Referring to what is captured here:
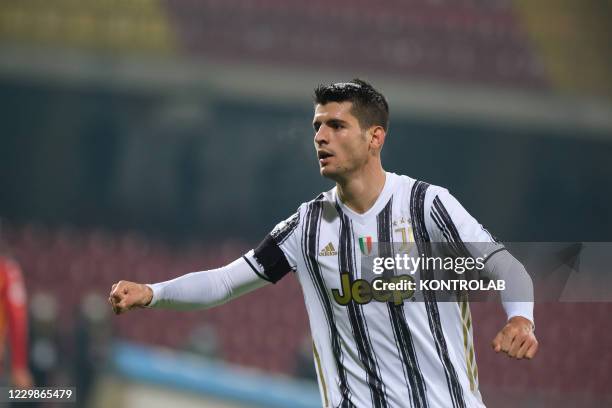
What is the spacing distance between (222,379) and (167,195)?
18.6 feet

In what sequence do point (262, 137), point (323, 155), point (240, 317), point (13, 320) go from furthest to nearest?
point (262, 137)
point (240, 317)
point (13, 320)
point (323, 155)

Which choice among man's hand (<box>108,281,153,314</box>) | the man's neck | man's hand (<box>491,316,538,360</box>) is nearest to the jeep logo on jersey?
the man's neck

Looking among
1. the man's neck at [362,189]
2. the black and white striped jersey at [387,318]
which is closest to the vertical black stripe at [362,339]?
the black and white striped jersey at [387,318]

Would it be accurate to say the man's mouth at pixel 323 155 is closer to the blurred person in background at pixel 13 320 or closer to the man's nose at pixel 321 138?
the man's nose at pixel 321 138

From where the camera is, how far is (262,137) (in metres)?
13.0

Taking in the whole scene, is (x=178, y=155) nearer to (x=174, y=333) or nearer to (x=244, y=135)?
(x=244, y=135)

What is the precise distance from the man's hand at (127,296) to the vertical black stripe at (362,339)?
67 centimetres

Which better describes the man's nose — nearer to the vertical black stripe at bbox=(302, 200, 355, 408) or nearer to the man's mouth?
the man's mouth

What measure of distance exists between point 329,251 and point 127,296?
27.9 inches

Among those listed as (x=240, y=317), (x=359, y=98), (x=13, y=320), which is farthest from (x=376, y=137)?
(x=240, y=317)

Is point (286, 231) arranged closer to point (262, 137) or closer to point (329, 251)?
point (329, 251)

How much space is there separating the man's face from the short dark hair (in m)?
0.02

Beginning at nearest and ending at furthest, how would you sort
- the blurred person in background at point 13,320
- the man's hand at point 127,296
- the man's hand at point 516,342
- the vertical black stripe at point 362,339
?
the man's hand at point 516,342 → the man's hand at point 127,296 → the vertical black stripe at point 362,339 → the blurred person in background at point 13,320

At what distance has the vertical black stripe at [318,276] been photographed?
3016mm
